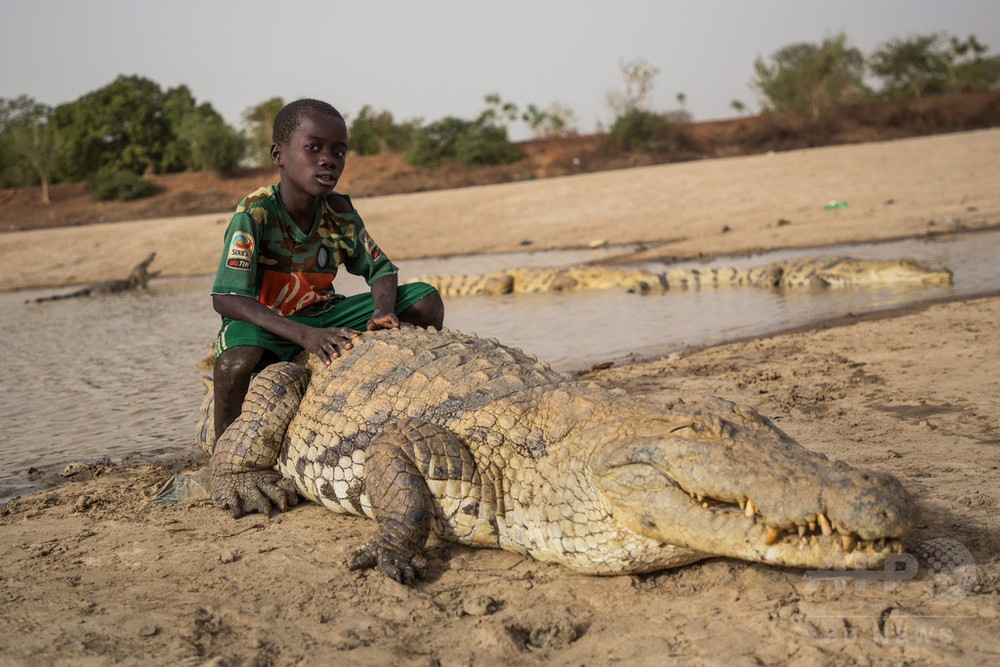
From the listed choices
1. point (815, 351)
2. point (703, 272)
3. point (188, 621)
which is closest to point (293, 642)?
point (188, 621)

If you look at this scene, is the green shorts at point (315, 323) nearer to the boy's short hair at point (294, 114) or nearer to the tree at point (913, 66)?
the boy's short hair at point (294, 114)

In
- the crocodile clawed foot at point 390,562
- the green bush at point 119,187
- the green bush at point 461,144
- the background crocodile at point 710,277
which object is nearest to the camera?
the crocodile clawed foot at point 390,562

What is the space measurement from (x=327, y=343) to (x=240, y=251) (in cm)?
59

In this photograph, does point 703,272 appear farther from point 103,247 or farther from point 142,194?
point 142,194

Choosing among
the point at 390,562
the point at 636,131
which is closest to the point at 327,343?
the point at 390,562

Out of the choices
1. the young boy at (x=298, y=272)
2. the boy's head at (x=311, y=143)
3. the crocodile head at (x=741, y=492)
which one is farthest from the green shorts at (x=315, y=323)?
the crocodile head at (x=741, y=492)

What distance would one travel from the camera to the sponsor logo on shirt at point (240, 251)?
3727 millimetres

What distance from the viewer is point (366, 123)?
40781mm

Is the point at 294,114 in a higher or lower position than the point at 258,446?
higher

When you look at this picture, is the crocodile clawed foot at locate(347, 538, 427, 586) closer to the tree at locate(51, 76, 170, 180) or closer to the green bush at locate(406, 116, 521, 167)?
the green bush at locate(406, 116, 521, 167)

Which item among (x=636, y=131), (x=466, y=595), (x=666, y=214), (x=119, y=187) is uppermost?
(x=636, y=131)

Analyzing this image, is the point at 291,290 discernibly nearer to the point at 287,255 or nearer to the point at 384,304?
the point at 287,255

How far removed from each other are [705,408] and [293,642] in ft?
4.84

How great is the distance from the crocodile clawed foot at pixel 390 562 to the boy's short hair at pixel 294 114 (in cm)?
201
